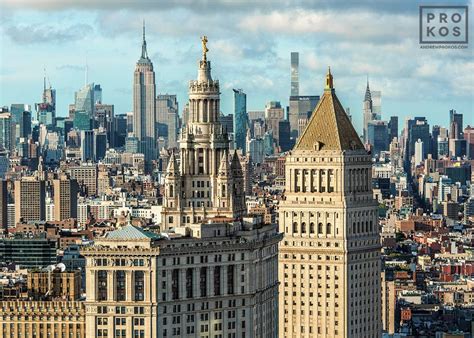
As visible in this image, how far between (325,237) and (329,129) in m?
3.99

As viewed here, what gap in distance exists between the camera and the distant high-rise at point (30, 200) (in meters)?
181

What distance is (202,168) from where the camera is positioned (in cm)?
7681

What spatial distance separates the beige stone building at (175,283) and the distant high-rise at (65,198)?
355 ft

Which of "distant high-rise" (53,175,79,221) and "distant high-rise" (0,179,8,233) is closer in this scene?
"distant high-rise" (0,179,8,233)

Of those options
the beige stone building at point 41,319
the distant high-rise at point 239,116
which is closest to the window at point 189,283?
the beige stone building at point 41,319

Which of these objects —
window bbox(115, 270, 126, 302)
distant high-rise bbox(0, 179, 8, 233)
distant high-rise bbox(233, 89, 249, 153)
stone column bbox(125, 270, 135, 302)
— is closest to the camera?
stone column bbox(125, 270, 135, 302)

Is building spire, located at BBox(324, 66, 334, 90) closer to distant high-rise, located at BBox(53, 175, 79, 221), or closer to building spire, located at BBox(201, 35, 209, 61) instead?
building spire, located at BBox(201, 35, 209, 61)

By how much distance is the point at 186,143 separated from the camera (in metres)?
76.6

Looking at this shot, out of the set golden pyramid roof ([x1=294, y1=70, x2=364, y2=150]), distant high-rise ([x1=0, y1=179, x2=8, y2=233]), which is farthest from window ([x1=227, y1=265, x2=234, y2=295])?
distant high-rise ([x1=0, y1=179, x2=8, y2=233])

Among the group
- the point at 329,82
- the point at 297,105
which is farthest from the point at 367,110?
the point at 329,82

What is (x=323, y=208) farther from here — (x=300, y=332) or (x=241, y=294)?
(x=241, y=294)

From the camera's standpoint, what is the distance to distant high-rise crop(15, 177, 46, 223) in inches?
7111

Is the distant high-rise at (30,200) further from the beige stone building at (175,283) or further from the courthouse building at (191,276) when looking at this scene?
the beige stone building at (175,283)

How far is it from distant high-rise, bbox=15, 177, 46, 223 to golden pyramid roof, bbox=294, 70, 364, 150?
98353 millimetres
